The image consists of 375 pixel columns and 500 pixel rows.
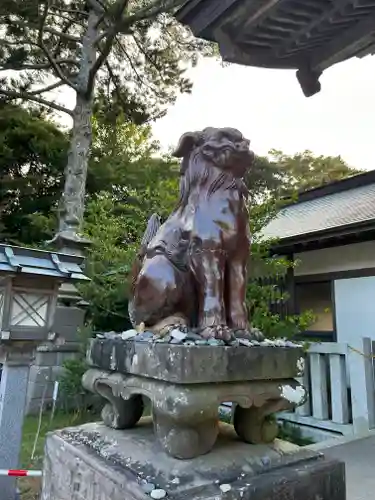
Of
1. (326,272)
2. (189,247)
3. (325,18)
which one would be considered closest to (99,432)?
(189,247)

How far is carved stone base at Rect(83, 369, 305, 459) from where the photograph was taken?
1.17m

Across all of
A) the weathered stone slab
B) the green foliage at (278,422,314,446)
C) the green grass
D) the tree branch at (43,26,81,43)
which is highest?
the tree branch at (43,26,81,43)

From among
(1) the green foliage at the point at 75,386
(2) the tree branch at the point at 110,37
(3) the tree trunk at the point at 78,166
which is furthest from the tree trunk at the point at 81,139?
(1) the green foliage at the point at 75,386

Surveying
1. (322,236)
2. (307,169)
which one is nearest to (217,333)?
(322,236)

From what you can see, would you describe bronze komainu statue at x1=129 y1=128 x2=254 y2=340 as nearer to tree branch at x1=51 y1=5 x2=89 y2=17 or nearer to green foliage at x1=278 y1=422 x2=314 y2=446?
green foliage at x1=278 y1=422 x2=314 y2=446

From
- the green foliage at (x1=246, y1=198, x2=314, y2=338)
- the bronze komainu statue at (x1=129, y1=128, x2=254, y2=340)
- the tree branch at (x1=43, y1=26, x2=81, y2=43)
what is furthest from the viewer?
the tree branch at (x1=43, y1=26, x2=81, y2=43)

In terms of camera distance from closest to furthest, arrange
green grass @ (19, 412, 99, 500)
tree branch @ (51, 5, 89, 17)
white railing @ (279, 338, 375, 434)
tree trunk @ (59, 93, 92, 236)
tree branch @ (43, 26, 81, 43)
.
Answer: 1. green grass @ (19, 412, 99, 500)
2. white railing @ (279, 338, 375, 434)
3. tree trunk @ (59, 93, 92, 236)
4. tree branch @ (43, 26, 81, 43)
5. tree branch @ (51, 5, 89, 17)

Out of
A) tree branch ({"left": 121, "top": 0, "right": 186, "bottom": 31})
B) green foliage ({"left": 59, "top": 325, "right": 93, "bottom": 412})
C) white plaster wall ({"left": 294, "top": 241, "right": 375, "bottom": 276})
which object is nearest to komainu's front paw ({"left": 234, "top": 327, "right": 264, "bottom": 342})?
green foliage ({"left": 59, "top": 325, "right": 93, "bottom": 412})

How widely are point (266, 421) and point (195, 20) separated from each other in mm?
1827

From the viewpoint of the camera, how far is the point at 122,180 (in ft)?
36.7

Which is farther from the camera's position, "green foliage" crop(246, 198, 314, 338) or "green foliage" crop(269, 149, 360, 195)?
"green foliage" crop(269, 149, 360, 195)

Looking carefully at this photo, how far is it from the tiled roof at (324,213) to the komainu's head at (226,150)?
4.22m

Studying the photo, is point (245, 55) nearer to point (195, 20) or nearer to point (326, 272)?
point (195, 20)

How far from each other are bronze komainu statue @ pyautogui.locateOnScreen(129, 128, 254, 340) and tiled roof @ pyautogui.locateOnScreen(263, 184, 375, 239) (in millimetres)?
4252
